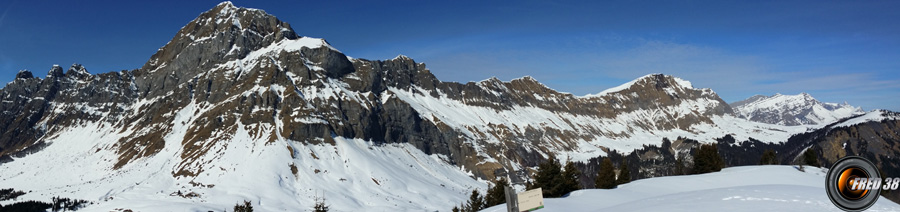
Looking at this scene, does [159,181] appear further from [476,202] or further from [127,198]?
[476,202]

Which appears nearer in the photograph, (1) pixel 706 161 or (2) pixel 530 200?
(2) pixel 530 200

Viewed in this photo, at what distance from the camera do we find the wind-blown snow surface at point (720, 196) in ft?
92.4

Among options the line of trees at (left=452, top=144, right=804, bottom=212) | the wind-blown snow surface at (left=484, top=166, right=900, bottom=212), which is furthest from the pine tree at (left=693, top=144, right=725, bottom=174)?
the wind-blown snow surface at (left=484, top=166, right=900, bottom=212)

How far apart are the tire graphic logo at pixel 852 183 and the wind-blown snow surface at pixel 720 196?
735 cm

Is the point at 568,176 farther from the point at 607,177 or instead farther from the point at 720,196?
the point at 720,196

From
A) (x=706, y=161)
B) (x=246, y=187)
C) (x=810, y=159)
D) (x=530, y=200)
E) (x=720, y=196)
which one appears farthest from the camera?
(x=246, y=187)

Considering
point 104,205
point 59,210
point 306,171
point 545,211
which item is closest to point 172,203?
point 104,205

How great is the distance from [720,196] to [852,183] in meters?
16.0

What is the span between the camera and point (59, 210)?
137 meters

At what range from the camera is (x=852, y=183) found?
18312 millimetres

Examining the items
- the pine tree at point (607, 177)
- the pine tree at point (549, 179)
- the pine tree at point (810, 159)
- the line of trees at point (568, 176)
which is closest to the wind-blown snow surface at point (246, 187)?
the line of trees at point (568, 176)

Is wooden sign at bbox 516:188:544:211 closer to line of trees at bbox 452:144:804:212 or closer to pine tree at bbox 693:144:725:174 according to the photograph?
line of trees at bbox 452:144:804:212

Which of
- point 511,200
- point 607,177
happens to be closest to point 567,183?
point 607,177

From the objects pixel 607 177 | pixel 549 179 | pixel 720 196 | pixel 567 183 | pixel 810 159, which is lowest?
pixel 720 196
